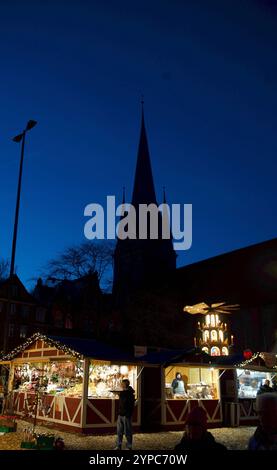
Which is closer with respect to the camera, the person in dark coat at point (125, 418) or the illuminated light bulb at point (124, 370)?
the person in dark coat at point (125, 418)

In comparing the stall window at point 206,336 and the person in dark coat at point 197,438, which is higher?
the stall window at point 206,336

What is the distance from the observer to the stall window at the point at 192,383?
17703 millimetres

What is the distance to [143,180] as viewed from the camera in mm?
81062

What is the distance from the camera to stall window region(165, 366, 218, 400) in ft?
58.1

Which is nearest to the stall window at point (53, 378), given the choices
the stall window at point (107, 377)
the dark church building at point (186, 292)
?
the stall window at point (107, 377)

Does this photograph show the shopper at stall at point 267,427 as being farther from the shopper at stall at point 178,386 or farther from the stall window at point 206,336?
the stall window at point 206,336

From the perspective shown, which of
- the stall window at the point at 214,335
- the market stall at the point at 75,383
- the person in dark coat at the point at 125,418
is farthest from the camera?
the stall window at the point at 214,335

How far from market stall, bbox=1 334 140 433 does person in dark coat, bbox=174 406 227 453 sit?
10449 millimetres

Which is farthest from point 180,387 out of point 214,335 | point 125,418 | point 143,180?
point 143,180

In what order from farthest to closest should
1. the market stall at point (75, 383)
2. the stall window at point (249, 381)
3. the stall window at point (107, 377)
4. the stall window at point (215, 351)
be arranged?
the stall window at point (215, 351), the stall window at point (249, 381), the stall window at point (107, 377), the market stall at point (75, 383)

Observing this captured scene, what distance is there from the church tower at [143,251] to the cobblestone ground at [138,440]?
194 feet

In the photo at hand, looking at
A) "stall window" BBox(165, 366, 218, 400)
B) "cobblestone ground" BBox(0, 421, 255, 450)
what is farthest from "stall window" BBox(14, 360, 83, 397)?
"stall window" BBox(165, 366, 218, 400)

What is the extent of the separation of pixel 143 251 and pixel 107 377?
6154 cm
